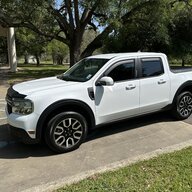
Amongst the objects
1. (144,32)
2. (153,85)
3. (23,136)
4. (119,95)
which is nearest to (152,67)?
(153,85)

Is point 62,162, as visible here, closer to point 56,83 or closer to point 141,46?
point 56,83

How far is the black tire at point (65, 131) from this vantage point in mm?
4641

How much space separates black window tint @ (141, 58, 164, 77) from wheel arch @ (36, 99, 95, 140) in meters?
1.53

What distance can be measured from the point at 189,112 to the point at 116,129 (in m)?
1.93

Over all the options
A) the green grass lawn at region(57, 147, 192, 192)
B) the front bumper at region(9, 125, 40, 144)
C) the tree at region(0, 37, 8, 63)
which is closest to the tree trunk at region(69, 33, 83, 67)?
the front bumper at region(9, 125, 40, 144)

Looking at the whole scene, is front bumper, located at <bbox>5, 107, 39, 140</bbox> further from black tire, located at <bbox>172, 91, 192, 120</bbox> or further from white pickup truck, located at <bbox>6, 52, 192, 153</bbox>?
black tire, located at <bbox>172, 91, 192, 120</bbox>

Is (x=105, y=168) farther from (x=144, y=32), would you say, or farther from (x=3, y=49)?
(x=3, y=49)

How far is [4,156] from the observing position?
4.78 metres

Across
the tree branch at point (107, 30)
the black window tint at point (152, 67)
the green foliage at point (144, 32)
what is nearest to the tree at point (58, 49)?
the green foliage at point (144, 32)

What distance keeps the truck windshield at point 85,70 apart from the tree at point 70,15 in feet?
28.9

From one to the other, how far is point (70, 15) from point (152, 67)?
40.4 feet

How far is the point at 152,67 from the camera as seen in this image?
5.94 metres

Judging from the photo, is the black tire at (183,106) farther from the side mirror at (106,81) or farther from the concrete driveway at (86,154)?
the side mirror at (106,81)

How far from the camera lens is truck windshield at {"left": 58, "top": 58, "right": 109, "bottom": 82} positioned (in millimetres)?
5313
